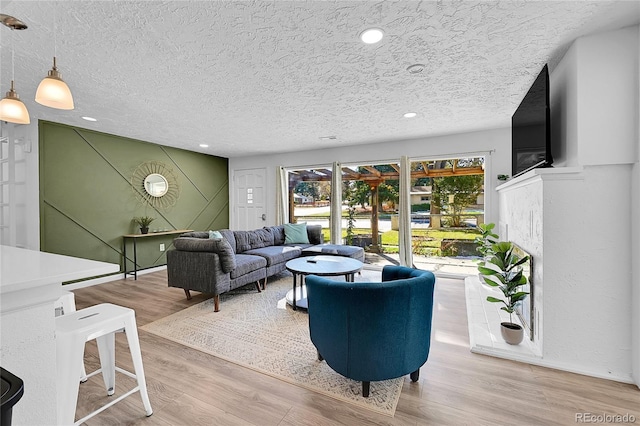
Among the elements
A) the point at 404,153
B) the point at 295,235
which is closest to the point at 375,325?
the point at 295,235

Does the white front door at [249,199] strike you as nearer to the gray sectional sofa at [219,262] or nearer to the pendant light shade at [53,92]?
the gray sectional sofa at [219,262]

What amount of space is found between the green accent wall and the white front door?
110cm

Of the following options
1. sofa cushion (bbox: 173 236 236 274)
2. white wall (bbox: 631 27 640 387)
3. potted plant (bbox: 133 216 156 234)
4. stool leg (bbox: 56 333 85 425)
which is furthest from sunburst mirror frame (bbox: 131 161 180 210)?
white wall (bbox: 631 27 640 387)

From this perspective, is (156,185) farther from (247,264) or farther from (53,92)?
(53,92)

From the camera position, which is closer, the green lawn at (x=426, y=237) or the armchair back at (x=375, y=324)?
the armchair back at (x=375, y=324)

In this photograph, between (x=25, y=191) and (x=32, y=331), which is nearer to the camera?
(x=32, y=331)

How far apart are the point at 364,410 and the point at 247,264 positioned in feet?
7.81

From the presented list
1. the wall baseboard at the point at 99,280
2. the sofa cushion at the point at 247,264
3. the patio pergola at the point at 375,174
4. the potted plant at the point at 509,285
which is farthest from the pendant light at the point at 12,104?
the patio pergola at the point at 375,174

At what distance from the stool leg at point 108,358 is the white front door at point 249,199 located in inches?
183

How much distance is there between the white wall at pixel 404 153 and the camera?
428 centimetres

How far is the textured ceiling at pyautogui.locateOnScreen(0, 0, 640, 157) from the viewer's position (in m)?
1.67

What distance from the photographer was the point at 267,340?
2494 mm

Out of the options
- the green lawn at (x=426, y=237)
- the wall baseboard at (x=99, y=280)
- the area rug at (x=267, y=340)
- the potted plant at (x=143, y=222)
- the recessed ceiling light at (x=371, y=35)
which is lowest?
the area rug at (x=267, y=340)

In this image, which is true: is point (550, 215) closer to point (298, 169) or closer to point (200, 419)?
point (200, 419)
